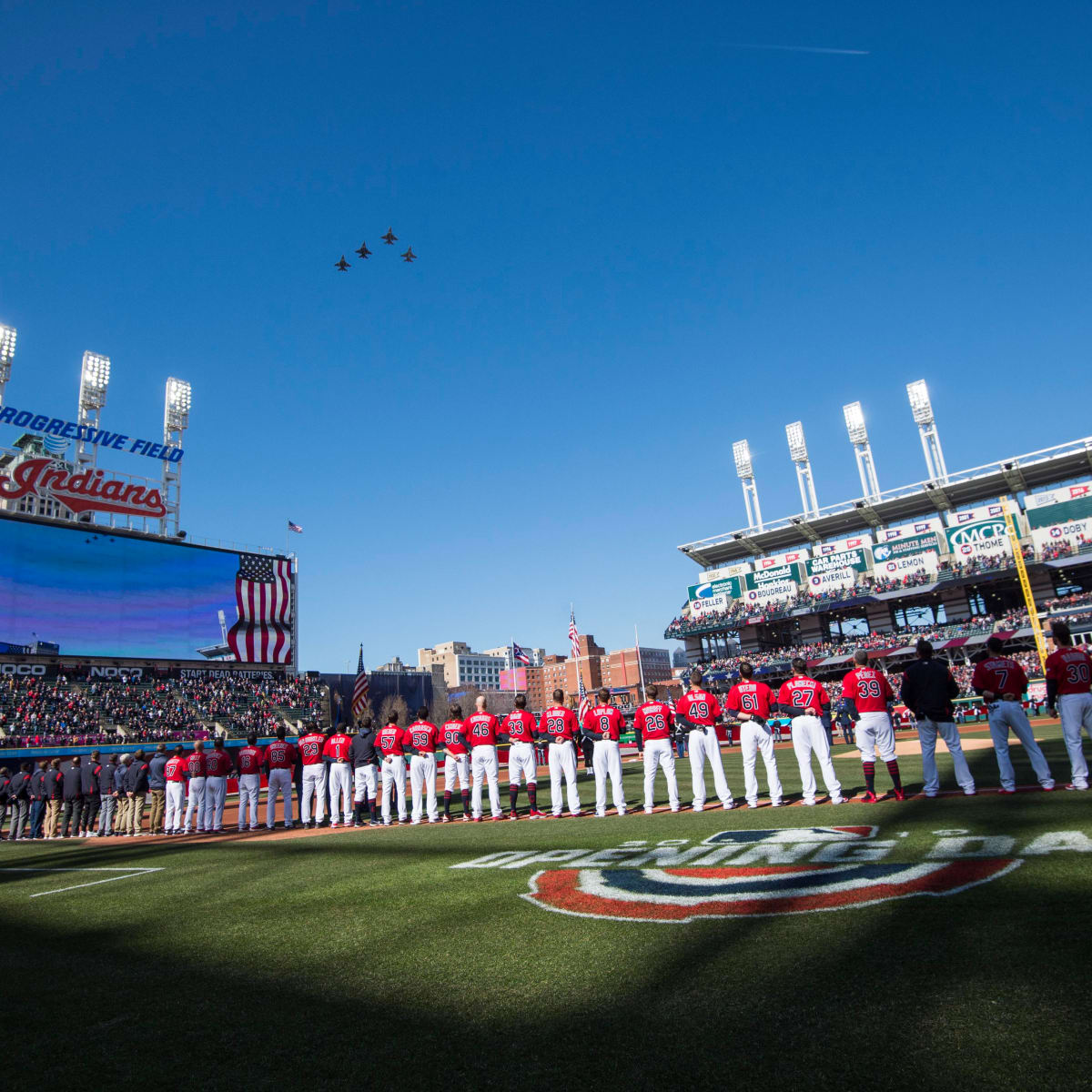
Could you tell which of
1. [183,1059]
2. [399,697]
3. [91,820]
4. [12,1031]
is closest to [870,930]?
[183,1059]

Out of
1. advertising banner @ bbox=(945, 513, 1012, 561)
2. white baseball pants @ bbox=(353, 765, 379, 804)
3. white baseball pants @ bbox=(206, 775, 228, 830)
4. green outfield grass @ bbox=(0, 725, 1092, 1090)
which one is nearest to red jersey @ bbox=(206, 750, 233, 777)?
white baseball pants @ bbox=(206, 775, 228, 830)

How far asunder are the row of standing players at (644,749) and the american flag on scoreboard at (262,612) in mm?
34961

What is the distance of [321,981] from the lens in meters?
4.26

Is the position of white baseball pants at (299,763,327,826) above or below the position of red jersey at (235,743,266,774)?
below

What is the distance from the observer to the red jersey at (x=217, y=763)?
50.6ft

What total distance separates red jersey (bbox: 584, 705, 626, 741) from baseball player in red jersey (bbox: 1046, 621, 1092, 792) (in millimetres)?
5641

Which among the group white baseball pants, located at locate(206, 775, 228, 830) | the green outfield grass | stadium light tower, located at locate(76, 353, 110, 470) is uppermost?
stadium light tower, located at locate(76, 353, 110, 470)

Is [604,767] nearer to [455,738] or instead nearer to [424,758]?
[455,738]

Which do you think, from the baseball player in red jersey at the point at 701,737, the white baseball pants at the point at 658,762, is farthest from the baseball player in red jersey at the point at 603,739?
the baseball player in red jersey at the point at 701,737

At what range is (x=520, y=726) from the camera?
41.1ft

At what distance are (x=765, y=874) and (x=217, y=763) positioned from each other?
13.1 metres

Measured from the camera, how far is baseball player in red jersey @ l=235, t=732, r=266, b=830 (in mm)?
14633

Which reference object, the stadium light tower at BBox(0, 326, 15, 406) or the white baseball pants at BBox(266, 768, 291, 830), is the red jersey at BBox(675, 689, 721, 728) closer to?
the white baseball pants at BBox(266, 768, 291, 830)

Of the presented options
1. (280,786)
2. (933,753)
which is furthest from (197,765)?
(933,753)
